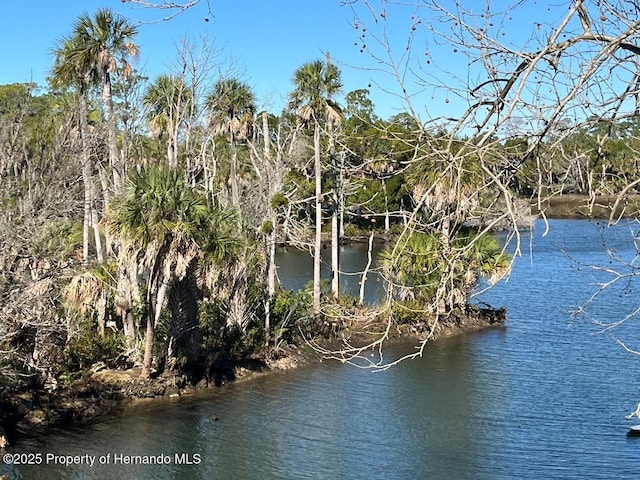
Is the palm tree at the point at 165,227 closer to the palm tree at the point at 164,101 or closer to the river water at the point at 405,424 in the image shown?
the river water at the point at 405,424

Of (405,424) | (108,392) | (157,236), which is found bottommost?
(405,424)

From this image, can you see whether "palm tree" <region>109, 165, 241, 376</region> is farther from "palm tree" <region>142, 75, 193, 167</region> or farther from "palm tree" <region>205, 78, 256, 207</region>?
"palm tree" <region>205, 78, 256, 207</region>

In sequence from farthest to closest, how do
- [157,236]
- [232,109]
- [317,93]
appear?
[232,109]
[317,93]
[157,236]

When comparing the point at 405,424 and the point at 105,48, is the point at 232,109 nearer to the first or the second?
the point at 105,48

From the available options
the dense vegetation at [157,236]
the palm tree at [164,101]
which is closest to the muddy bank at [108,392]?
the dense vegetation at [157,236]

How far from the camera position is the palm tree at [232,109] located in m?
27.2

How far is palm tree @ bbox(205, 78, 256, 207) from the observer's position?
89.1ft

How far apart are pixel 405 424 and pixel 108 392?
6.50 meters

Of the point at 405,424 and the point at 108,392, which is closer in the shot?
the point at 405,424

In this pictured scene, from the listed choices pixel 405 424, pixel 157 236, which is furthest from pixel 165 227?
pixel 405 424

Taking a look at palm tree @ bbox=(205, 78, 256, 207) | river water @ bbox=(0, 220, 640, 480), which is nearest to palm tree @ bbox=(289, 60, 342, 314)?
palm tree @ bbox=(205, 78, 256, 207)

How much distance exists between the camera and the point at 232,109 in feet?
90.6

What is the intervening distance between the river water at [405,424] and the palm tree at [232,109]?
10.4 metres

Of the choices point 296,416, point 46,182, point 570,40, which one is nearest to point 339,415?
point 296,416
